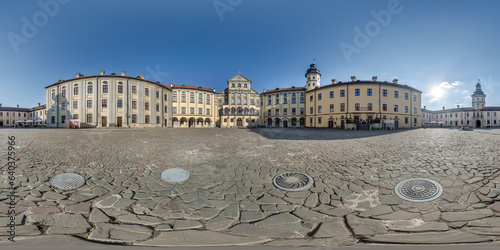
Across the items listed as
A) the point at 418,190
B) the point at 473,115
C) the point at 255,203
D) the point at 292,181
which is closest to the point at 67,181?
the point at 255,203

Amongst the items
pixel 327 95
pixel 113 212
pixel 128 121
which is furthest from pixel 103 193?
pixel 327 95

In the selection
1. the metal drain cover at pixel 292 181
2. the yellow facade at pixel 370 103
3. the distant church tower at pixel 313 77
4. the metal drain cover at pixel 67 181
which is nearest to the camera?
the metal drain cover at pixel 67 181

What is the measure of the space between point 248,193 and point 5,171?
696 cm

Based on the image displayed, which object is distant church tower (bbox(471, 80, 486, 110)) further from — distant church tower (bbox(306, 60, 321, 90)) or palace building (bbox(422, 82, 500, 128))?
distant church tower (bbox(306, 60, 321, 90))

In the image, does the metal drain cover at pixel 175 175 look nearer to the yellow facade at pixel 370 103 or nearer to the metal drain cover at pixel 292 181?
the metal drain cover at pixel 292 181

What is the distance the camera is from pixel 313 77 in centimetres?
5191

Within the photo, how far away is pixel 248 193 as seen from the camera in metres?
4.67

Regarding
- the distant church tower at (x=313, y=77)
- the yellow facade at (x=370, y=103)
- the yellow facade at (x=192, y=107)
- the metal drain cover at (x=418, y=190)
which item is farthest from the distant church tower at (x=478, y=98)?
the metal drain cover at (x=418, y=190)

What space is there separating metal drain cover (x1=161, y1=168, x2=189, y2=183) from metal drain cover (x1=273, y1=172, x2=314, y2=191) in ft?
8.93

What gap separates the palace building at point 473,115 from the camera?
68875 mm

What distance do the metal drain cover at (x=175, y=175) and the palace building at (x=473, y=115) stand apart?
91.6m

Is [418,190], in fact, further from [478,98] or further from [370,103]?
[478,98]

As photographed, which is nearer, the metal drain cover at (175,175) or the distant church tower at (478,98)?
the metal drain cover at (175,175)

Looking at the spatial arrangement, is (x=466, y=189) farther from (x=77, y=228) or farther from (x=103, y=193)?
(x=103, y=193)
